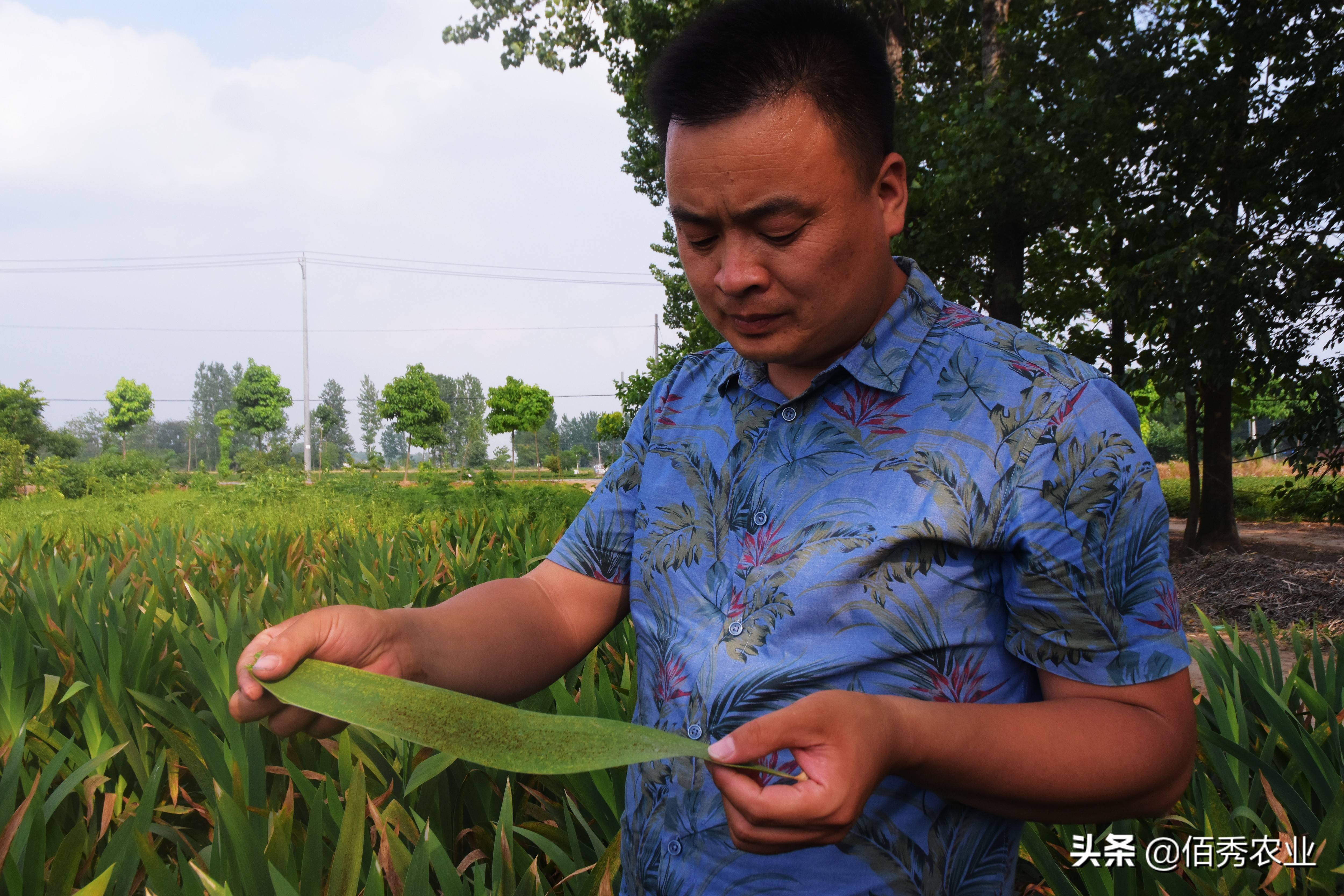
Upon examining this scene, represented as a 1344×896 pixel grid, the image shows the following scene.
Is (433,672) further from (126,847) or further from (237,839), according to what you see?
(126,847)

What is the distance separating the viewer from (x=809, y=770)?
74 centimetres

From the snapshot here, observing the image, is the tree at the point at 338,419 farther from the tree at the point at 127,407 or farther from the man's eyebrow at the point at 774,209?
the man's eyebrow at the point at 774,209

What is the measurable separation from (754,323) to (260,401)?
58714 millimetres

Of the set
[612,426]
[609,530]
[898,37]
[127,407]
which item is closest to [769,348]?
[609,530]

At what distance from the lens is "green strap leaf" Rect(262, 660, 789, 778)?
33.8 inches

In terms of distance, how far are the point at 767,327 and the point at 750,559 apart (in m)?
0.28

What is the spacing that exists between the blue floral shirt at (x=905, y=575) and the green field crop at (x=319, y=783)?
280mm

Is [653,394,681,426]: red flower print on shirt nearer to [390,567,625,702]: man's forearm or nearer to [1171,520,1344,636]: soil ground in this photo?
[390,567,625,702]: man's forearm

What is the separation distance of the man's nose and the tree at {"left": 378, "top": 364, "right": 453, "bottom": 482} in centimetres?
4374

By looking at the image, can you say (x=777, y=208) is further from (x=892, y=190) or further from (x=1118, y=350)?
(x=1118, y=350)

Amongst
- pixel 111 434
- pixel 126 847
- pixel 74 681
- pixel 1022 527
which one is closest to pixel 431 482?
pixel 74 681

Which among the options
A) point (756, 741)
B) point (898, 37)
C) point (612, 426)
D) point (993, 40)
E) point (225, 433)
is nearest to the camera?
point (756, 741)

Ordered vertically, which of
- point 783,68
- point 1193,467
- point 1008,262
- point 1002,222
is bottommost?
point 1193,467

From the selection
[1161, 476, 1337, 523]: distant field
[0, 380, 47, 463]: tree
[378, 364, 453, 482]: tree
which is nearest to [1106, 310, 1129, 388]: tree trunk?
[1161, 476, 1337, 523]: distant field
